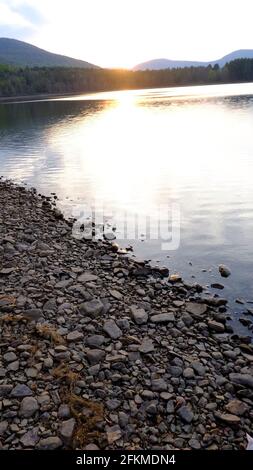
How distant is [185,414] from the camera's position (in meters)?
7.83

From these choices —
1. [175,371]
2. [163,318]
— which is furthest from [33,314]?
[175,371]

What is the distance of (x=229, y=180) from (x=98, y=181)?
34.9 ft

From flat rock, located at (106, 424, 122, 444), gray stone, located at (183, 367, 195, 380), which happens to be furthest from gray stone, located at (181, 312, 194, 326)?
flat rock, located at (106, 424, 122, 444)

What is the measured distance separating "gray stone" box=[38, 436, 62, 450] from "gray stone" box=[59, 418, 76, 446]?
102 mm

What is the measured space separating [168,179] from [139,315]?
21.1 metres

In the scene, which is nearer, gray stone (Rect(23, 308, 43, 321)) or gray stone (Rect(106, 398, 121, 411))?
gray stone (Rect(106, 398, 121, 411))

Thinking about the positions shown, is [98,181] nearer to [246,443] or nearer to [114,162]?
[114,162]

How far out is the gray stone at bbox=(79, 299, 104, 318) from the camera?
37.1 feet

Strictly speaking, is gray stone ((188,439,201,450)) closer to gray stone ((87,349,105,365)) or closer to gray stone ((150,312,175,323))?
gray stone ((87,349,105,365))

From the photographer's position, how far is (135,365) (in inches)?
364

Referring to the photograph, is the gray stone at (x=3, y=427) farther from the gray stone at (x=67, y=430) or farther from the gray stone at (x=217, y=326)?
the gray stone at (x=217, y=326)

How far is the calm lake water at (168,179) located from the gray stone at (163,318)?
84.7 inches

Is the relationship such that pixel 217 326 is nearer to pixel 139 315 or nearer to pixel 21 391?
pixel 139 315
